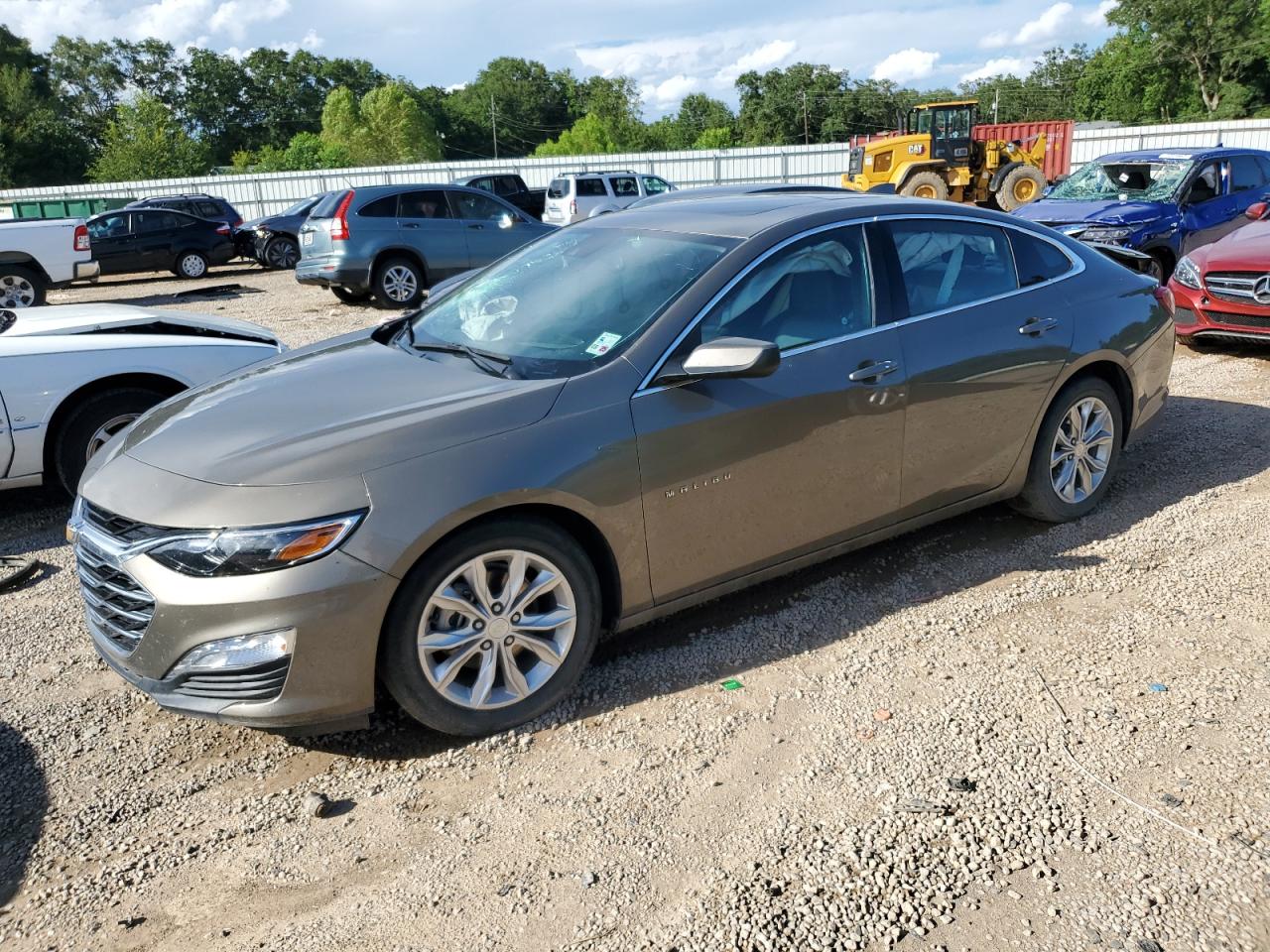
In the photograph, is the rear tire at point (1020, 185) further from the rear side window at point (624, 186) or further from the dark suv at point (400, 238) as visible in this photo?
the dark suv at point (400, 238)

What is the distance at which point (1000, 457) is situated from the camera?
14.8 feet

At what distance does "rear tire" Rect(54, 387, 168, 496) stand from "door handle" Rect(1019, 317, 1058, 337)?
4504 millimetres

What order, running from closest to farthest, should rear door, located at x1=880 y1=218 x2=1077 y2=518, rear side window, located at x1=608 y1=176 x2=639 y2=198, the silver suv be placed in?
rear door, located at x1=880 y1=218 x2=1077 y2=518, the silver suv, rear side window, located at x1=608 y1=176 x2=639 y2=198

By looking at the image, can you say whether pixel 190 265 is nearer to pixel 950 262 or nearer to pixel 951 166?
pixel 951 166

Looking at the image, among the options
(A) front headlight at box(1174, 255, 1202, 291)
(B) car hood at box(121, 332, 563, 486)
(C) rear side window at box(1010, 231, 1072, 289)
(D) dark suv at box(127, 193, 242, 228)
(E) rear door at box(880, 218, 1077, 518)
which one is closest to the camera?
(B) car hood at box(121, 332, 563, 486)

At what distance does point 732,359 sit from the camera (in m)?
3.34

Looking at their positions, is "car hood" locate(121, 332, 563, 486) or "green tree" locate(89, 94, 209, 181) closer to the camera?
"car hood" locate(121, 332, 563, 486)

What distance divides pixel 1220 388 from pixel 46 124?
82.4m

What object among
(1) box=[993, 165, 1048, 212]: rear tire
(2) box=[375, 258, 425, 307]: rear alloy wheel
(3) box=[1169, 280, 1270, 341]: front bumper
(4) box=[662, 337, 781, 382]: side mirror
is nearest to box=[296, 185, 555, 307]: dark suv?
(2) box=[375, 258, 425, 307]: rear alloy wheel

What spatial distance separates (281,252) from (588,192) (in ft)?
23.3

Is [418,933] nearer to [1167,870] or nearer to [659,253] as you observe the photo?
[1167,870]

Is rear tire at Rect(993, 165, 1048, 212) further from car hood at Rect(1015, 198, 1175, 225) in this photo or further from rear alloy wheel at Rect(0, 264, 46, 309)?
rear alloy wheel at Rect(0, 264, 46, 309)

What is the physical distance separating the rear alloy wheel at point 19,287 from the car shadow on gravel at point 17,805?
13486 millimetres

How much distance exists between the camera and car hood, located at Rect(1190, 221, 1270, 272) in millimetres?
7852
